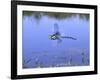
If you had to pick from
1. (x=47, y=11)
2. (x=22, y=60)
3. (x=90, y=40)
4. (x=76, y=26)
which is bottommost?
(x=22, y=60)

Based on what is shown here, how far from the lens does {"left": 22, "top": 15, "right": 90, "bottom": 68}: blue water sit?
76.3 inches

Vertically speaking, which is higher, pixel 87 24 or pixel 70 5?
pixel 70 5

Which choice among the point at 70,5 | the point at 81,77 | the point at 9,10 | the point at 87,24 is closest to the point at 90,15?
the point at 87,24

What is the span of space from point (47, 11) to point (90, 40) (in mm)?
513

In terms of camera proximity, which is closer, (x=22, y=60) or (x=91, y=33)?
(x=22, y=60)

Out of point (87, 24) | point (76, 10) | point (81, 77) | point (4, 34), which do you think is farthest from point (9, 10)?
point (81, 77)

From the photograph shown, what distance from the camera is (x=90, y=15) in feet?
6.96

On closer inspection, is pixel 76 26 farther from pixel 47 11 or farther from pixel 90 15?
pixel 47 11

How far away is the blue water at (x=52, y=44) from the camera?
1.94m

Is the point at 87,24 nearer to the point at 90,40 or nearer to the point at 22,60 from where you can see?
the point at 90,40

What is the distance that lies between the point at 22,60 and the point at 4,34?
0.90 feet

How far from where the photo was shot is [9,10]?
1.89 metres

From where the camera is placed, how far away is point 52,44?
6.60 feet

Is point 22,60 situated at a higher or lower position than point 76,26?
lower
